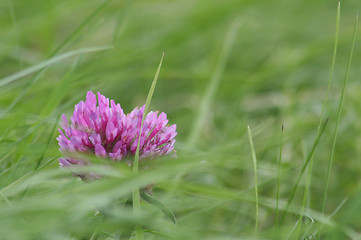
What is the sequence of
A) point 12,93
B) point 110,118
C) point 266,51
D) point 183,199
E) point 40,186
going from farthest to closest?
point 266,51 < point 12,93 < point 183,199 < point 40,186 < point 110,118

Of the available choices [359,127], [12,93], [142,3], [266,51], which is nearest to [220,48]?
[266,51]

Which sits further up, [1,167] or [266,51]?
[1,167]

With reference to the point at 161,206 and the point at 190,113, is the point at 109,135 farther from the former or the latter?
the point at 190,113

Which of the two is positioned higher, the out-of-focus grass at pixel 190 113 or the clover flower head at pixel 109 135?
the clover flower head at pixel 109 135

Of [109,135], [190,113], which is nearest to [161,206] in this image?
[109,135]

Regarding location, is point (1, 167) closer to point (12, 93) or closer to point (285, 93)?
point (12, 93)
